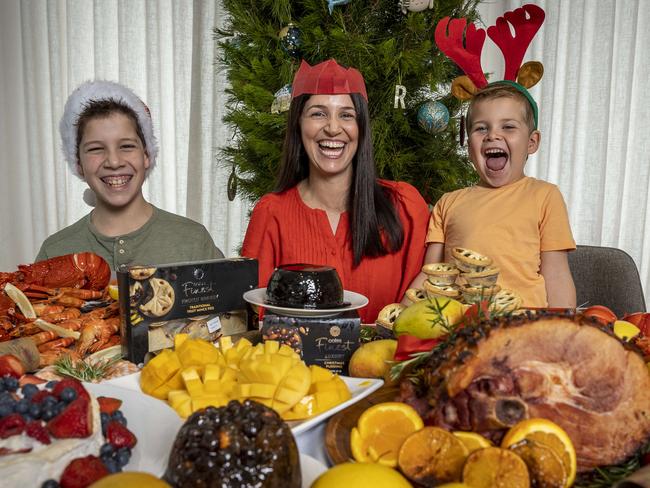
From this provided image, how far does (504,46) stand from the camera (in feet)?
7.48

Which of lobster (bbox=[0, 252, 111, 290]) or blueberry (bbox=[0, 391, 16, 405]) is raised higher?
lobster (bbox=[0, 252, 111, 290])

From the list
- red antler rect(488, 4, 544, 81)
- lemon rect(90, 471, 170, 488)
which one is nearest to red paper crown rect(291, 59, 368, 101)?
red antler rect(488, 4, 544, 81)

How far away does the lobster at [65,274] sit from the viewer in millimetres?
1729

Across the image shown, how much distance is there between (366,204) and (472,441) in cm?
161

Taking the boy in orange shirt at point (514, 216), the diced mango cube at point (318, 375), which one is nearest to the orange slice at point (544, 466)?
the diced mango cube at point (318, 375)

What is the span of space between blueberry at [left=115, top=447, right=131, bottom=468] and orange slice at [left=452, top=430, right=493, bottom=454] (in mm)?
525

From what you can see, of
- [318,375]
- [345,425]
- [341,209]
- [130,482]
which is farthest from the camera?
[341,209]

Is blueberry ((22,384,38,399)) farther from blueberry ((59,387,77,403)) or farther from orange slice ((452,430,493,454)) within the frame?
orange slice ((452,430,493,454))

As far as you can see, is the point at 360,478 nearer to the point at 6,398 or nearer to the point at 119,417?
the point at 119,417

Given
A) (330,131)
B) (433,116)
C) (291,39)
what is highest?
(291,39)

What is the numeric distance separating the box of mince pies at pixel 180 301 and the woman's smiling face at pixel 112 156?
1163mm

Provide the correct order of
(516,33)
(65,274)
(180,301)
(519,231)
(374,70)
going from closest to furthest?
1. (180,301)
2. (65,274)
3. (519,231)
4. (516,33)
5. (374,70)

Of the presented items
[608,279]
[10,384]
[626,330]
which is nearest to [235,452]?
[10,384]

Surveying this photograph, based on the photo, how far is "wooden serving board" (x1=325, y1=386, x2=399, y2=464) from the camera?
3.00 feet
